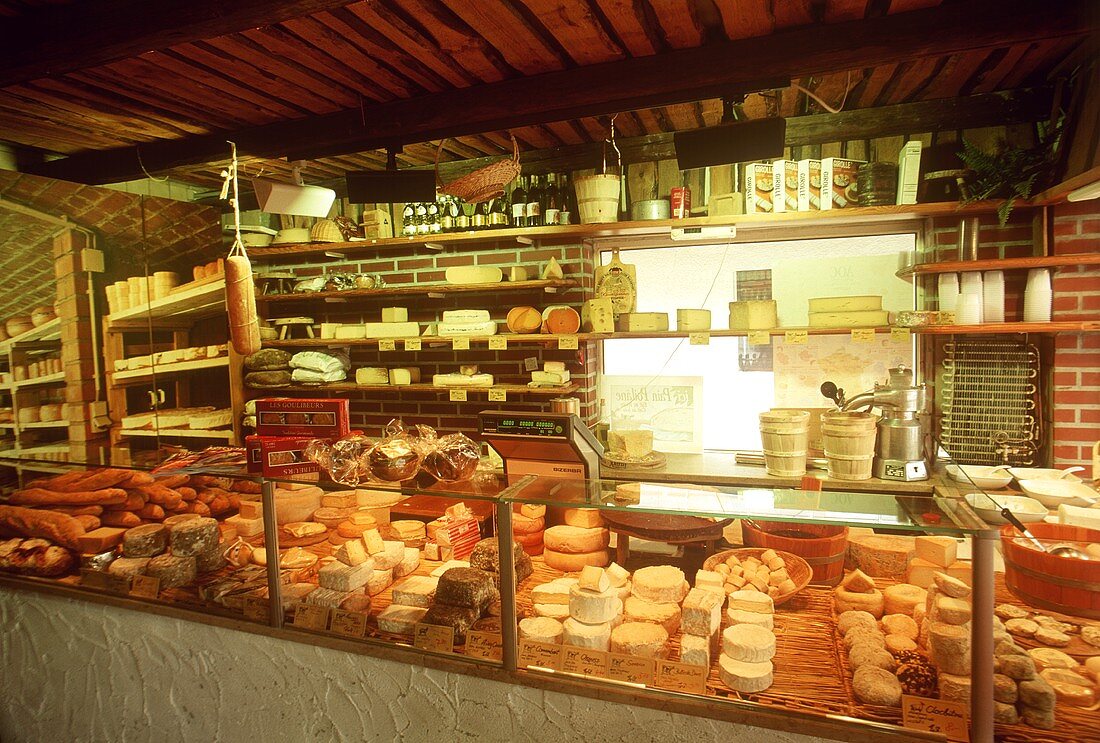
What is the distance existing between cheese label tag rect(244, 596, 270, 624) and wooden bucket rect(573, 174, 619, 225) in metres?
3.02

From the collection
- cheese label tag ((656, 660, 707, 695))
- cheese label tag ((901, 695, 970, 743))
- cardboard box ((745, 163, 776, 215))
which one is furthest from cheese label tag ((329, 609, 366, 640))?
cardboard box ((745, 163, 776, 215))

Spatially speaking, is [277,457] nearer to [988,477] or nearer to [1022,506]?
[1022,506]

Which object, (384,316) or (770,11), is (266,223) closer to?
(384,316)

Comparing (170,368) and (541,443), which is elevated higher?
(170,368)

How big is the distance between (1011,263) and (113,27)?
4.61 metres

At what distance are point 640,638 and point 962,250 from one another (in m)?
3.25

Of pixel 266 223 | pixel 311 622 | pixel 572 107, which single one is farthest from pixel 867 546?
pixel 266 223

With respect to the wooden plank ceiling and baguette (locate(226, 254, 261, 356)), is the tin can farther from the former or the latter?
baguette (locate(226, 254, 261, 356))

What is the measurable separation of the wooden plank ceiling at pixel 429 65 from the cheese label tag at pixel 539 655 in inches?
91.1

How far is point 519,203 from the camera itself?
15.2ft

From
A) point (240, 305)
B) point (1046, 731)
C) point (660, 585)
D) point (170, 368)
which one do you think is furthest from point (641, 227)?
point (170, 368)

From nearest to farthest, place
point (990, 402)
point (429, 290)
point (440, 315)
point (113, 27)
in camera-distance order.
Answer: point (113, 27), point (990, 402), point (429, 290), point (440, 315)

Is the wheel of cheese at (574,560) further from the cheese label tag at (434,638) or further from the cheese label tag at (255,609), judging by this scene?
the cheese label tag at (255,609)

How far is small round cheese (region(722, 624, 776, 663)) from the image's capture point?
1.67 meters
